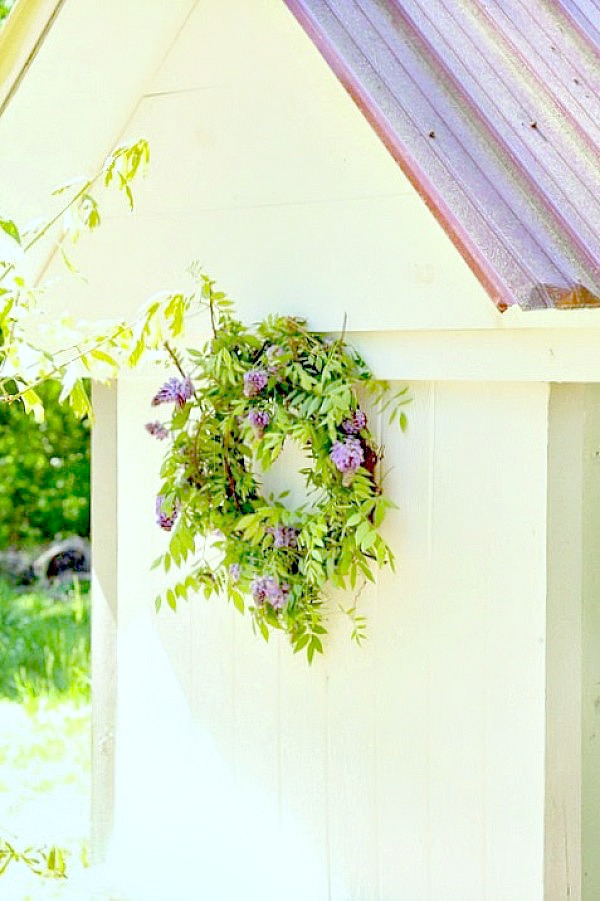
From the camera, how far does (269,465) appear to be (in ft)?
10.5

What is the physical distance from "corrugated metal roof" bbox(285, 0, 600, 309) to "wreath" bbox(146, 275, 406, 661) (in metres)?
0.64

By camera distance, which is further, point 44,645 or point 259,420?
point 44,645

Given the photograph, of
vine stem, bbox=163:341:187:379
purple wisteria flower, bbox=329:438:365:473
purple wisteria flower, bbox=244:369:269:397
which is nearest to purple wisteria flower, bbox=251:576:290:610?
purple wisteria flower, bbox=329:438:365:473

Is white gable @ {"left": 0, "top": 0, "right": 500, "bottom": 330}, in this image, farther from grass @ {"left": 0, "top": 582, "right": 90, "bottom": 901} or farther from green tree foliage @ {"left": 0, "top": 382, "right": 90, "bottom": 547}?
green tree foliage @ {"left": 0, "top": 382, "right": 90, "bottom": 547}

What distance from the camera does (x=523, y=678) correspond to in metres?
3.04

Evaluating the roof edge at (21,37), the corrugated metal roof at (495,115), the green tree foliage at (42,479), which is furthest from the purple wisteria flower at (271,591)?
the green tree foliage at (42,479)

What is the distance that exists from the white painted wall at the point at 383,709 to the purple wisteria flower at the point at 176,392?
40 cm

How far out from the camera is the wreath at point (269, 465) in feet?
10.3

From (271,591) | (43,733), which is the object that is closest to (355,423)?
(271,591)

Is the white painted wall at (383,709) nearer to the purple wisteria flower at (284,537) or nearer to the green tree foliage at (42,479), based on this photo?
the purple wisteria flower at (284,537)

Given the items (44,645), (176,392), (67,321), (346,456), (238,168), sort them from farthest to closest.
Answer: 1. (44,645)
2. (238,168)
3. (176,392)
4. (346,456)
5. (67,321)

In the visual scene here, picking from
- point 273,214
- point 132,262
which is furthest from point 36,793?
point 273,214

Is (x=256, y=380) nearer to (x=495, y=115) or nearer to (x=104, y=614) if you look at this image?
(x=495, y=115)

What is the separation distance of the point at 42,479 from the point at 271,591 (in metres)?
5.98
